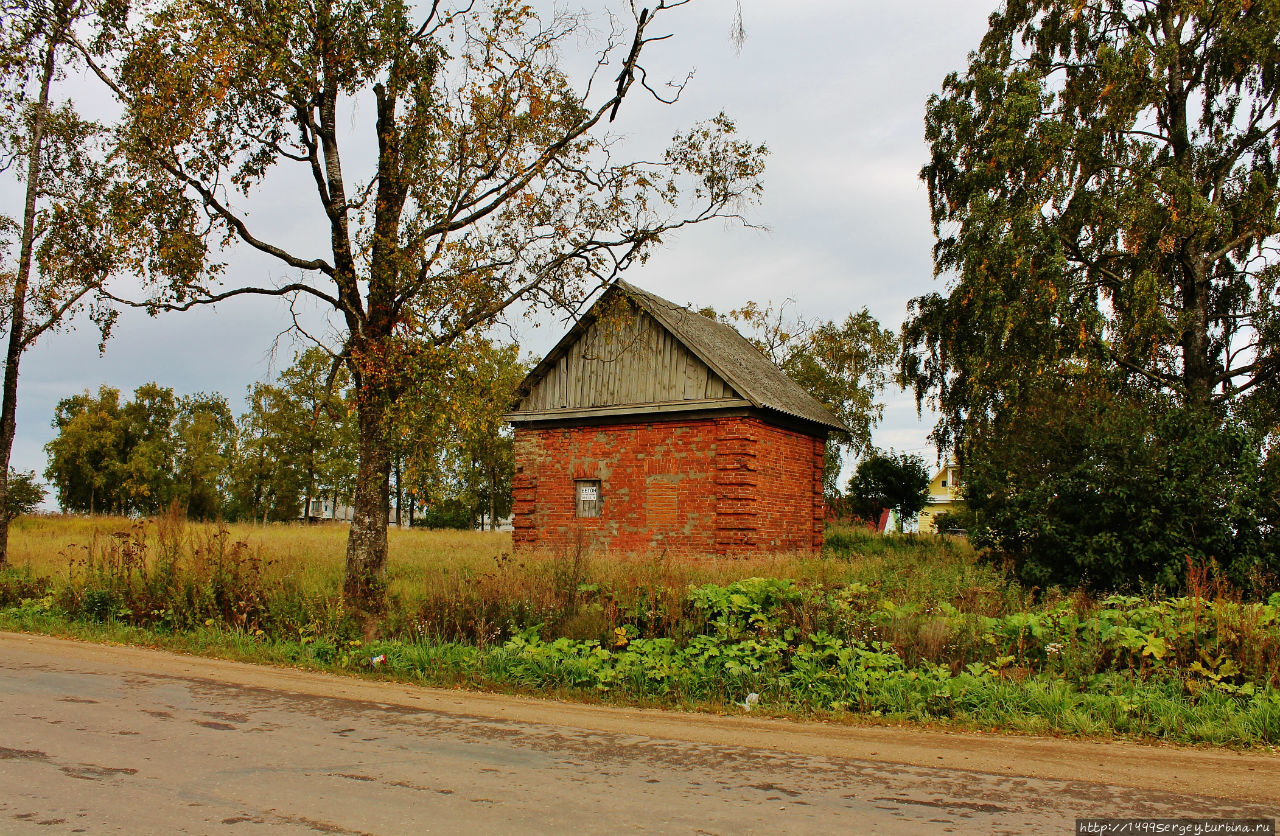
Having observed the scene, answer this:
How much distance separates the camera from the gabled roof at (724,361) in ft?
58.0

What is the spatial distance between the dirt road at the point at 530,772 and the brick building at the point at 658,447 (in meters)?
10.7

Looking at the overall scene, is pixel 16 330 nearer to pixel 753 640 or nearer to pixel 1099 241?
pixel 753 640

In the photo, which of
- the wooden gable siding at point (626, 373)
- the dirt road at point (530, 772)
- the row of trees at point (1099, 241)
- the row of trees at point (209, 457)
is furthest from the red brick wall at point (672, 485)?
the row of trees at point (209, 457)

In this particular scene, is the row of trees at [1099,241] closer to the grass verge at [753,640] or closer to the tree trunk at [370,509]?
the grass verge at [753,640]

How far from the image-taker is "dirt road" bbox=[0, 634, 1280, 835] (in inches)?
161

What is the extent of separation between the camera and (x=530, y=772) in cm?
492

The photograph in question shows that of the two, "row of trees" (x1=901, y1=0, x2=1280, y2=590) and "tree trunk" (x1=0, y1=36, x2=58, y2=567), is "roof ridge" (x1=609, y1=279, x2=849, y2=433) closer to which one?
"row of trees" (x1=901, y1=0, x2=1280, y2=590)

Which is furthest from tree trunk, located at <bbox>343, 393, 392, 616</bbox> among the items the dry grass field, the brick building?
the brick building

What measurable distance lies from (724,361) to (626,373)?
7.82ft

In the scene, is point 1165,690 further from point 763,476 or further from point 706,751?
point 763,476

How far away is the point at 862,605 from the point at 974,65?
1959 centimetres

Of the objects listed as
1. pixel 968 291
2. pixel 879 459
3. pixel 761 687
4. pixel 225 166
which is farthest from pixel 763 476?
pixel 879 459

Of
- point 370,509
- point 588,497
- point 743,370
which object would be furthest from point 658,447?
point 370,509

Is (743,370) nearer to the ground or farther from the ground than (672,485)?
farther from the ground
